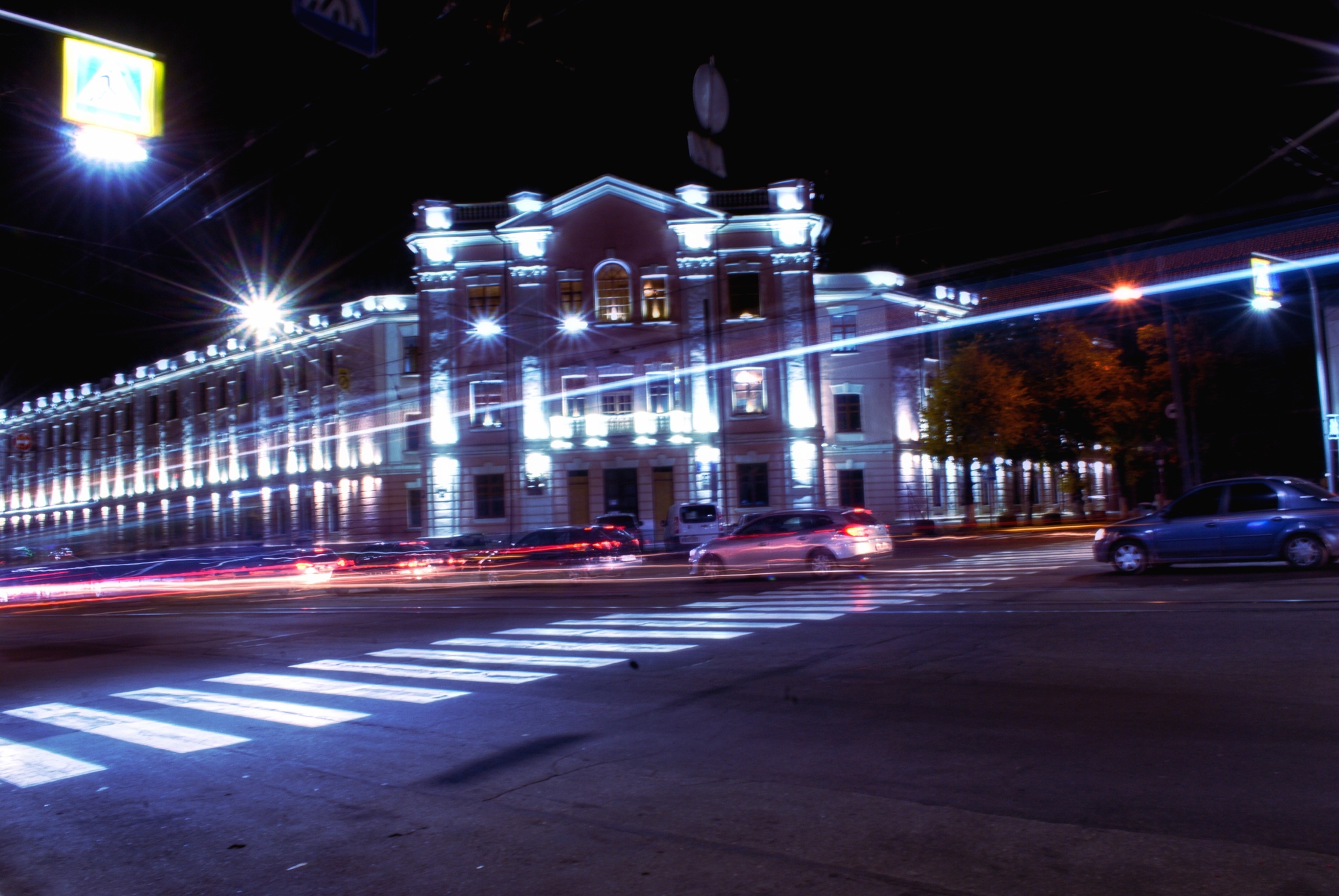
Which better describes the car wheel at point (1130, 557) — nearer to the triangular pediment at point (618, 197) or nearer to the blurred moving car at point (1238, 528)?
the blurred moving car at point (1238, 528)

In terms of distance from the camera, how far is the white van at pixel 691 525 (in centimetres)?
3562

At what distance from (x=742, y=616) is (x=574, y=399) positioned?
1187 inches

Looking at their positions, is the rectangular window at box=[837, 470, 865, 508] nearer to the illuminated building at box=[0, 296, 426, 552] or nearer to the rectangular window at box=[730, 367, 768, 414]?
the rectangular window at box=[730, 367, 768, 414]

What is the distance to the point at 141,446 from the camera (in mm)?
65500

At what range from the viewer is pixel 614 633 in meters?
13.4

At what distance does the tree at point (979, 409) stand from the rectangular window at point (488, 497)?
19.3m

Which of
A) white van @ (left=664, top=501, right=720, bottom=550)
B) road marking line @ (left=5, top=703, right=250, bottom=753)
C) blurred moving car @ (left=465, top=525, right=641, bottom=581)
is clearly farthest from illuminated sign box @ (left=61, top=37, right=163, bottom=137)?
white van @ (left=664, top=501, right=720, bottom=550)

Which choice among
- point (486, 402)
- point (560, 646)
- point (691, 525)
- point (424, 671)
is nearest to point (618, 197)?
point (486, 402)

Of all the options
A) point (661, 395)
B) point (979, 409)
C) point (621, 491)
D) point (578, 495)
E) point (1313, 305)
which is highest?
point (661, 395)

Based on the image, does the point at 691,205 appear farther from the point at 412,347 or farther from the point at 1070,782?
the point at 1070,782

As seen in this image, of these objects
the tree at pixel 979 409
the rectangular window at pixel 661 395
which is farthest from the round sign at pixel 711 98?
the tree at pixel 979 409

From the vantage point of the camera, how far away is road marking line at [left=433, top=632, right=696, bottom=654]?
11.6 m

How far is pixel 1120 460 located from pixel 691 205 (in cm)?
2237

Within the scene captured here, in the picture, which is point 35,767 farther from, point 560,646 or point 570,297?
point 570,297
